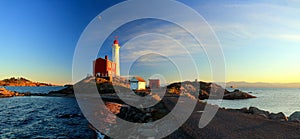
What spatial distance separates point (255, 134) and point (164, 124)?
5944 mm

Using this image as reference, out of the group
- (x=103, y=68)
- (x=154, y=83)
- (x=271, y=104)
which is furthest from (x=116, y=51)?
(x=271, y=104)

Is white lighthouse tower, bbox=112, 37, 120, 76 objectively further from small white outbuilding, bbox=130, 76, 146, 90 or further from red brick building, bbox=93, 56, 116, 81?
small white outbuilding, bbox=130, 76, 146, 90

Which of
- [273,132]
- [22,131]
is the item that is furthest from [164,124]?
[22,131]

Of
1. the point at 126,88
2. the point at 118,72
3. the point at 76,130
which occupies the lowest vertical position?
the point at 76,130

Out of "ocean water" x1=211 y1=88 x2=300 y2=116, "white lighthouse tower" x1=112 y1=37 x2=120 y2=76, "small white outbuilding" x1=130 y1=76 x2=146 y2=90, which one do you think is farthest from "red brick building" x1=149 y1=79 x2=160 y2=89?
"ocean water" x1=211 y1=88 x2=300 y2=116

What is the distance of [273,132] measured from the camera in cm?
1324

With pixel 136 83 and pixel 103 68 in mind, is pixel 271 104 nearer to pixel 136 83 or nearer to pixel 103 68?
pixel 136 83

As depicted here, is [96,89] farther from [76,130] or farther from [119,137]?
[119,137]

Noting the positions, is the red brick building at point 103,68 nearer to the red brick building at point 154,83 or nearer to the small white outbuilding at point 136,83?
the small white outbuilding at point 136,83

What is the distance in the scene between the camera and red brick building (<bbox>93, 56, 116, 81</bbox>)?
62.3 meters

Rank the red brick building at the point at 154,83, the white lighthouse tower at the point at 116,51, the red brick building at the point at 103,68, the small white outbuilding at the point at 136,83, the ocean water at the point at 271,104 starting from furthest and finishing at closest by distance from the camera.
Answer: the red brick building at the point at 154,83 < the white lighthouse tower at the point at 116,51 < the red brick building at the point at 103,68 < the small white outbuilding at the point at 136,83 < the ocean water at the point at 271,104

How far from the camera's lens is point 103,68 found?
207 feet

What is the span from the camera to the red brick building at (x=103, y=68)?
6231cm

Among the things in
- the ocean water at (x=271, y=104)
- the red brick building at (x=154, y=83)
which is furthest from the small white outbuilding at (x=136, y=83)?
the ocean water at (x=271, y=104)
